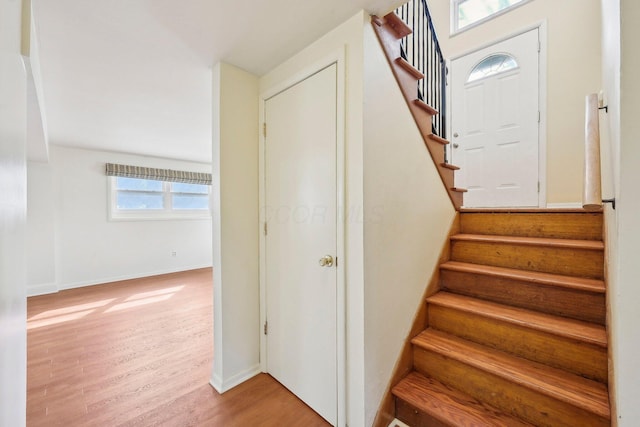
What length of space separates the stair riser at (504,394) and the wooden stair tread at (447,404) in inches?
1.4

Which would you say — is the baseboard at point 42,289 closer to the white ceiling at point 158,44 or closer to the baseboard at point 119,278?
the baseboard at point 119,278

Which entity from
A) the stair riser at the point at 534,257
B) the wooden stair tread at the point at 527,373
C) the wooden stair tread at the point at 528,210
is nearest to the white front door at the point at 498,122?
the wooden stair tread at the point at 528,210

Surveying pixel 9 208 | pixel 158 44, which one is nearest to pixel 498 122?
pixel 158 44

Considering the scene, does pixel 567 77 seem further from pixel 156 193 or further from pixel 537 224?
pixel 156 193

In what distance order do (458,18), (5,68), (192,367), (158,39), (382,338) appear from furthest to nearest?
(458,18) < (192,367) < (158,39) < (382,338) < (5,68)

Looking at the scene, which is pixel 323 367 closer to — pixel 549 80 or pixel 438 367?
pixel 438 367

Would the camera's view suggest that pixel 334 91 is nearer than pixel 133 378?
Yes

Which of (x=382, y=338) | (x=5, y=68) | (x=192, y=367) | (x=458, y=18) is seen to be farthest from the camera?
(x=458, y=18)

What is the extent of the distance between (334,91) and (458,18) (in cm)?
306

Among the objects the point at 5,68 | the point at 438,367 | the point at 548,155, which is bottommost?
the point at 438,367

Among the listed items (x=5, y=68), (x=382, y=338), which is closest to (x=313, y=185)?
(x=382, y=338)

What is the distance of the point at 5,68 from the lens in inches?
25.5

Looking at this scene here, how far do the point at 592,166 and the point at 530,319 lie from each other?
87 cm

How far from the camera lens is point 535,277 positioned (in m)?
1.53
